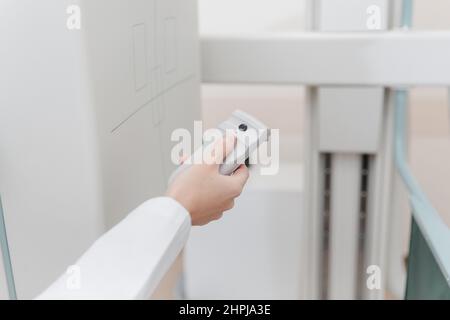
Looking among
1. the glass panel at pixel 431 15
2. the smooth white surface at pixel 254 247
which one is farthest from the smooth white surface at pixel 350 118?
the smooth white surface at pixel 254 247

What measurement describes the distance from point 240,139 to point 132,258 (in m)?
0.18

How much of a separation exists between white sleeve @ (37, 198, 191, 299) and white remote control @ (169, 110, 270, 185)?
7 cm

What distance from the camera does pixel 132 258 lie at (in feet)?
1.47

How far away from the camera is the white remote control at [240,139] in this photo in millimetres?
542

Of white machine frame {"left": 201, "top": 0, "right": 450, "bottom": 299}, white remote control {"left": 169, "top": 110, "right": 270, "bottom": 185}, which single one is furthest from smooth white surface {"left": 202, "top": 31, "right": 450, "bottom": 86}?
white remote control {"left": 169, "top": 110, "right": 270, "bottom": 185}

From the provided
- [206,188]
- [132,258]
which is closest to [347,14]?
[206,188]

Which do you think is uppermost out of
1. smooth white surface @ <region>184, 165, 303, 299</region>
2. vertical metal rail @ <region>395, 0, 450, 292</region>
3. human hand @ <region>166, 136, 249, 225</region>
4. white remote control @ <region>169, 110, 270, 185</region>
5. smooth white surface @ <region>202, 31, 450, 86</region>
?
smooth white surface @ <region>202, 31, 450, 86</region>

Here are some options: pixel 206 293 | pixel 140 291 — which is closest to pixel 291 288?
pixel 206 293

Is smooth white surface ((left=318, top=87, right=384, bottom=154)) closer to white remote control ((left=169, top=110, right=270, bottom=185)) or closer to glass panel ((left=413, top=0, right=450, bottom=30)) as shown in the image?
glass panel ((left=413, top=0, right=450, bottom=30))

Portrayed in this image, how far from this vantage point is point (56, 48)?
1.69 ft

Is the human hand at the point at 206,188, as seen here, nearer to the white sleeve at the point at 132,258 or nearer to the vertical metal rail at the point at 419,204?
the white sleeve at the point at 132,258

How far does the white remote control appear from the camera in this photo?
542 mm

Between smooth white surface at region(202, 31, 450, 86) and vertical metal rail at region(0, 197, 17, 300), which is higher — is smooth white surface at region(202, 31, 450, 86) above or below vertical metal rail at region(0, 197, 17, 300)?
above
